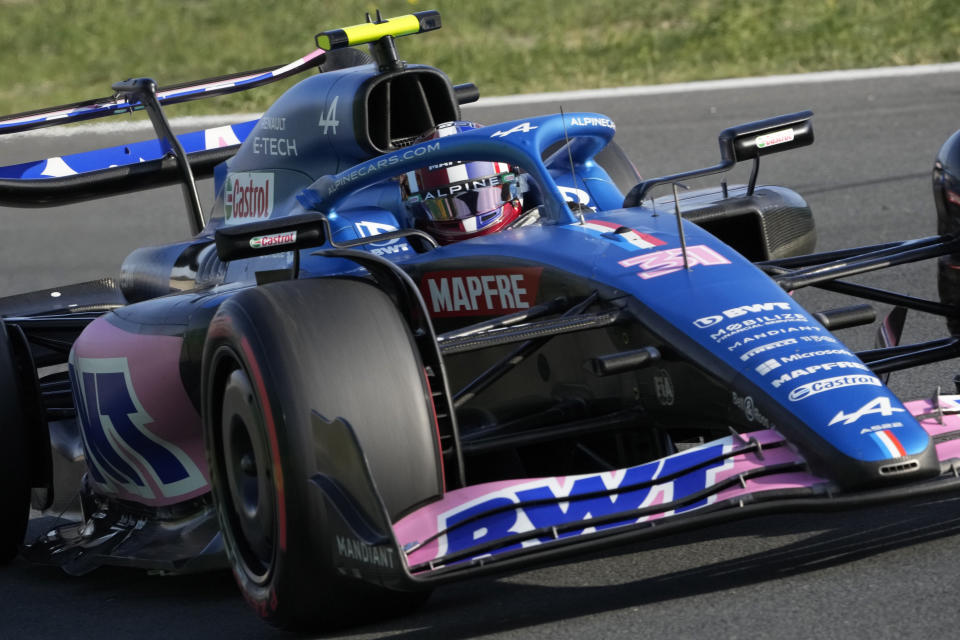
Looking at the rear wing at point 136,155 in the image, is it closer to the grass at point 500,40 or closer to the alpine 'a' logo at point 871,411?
the alpine 'a' logo at point 871,411

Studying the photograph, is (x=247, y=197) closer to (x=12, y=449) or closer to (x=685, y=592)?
(x=12, y=449)

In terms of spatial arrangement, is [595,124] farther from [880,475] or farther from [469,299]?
[880,475]

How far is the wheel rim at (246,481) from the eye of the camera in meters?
3.88

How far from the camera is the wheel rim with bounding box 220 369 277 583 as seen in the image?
388cm

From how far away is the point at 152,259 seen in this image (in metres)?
6.09

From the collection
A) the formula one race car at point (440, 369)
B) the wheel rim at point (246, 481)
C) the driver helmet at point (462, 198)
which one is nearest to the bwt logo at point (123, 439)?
the formula one race car at point (440, 369)

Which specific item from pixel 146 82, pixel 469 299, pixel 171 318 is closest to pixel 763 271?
pixel 469 299

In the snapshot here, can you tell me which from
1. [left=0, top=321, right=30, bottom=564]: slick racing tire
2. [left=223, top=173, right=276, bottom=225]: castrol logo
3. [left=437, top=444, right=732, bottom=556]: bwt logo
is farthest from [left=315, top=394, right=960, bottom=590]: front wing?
[left=223, top=173, right=276, bottom=225]: castrol logo

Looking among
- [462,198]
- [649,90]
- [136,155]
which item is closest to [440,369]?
[462,198]

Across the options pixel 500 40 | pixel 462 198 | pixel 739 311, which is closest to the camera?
pixel 739 311

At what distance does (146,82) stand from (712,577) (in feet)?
13.1

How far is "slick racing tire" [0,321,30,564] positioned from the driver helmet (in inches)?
55.6

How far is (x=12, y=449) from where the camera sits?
5.11m

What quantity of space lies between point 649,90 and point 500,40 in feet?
11.8
